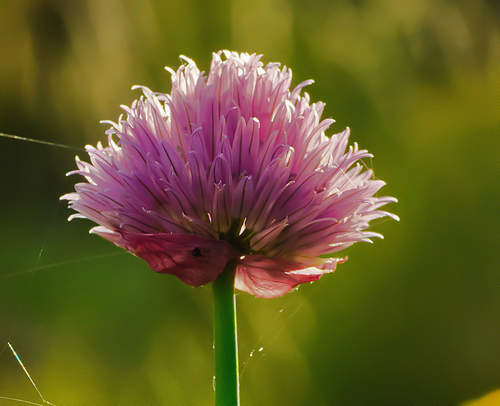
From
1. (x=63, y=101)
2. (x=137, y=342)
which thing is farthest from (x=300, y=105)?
(x=63, y=101)

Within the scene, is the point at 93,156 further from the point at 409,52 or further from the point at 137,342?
the point at 409,52

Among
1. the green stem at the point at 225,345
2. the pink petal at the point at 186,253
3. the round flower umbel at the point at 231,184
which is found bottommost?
the green stem at the point at 225,345

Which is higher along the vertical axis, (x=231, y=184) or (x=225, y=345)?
(x=231, y=184)

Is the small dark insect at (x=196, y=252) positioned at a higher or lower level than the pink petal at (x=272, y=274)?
higher

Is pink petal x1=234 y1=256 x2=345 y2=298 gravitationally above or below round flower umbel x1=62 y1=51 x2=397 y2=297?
below
